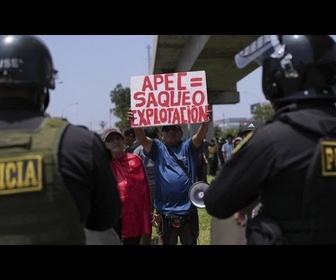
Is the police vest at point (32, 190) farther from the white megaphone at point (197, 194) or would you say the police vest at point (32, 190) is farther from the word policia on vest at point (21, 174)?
the white megaphone at point (197, 194)

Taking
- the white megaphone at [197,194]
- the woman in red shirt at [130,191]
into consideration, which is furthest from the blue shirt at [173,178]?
the white megaphone at [197,194]

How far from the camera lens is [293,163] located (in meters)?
1.85

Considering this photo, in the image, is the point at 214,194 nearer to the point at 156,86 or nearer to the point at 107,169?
the point at 107,169

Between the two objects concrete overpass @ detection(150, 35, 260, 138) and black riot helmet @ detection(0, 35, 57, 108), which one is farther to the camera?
concrete overpass @ detection(150, 35, 260, 138)

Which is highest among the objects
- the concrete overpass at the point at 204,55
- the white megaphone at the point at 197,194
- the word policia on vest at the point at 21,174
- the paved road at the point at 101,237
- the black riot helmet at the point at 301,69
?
the concrete overpass at the point at 204,55

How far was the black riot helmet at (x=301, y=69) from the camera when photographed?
2002 millimetres

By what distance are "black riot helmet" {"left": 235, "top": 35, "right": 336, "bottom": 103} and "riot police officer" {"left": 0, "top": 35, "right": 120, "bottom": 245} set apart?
85cm

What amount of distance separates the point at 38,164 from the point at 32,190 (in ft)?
0.37

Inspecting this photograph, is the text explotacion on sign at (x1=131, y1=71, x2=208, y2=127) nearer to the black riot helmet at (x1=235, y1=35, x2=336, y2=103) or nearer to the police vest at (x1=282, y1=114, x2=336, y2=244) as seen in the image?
the black riot helmet at (x1=235, y1=35, x2=336, y2=103)

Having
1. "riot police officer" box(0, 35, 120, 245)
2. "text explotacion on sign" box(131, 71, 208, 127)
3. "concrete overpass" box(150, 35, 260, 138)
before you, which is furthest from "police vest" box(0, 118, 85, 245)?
"concrete overpass" box(150, 35, 260, 138)

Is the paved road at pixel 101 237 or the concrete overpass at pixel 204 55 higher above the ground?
the concrete overpass at pixel 204 55

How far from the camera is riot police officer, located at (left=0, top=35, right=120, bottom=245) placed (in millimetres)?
1868

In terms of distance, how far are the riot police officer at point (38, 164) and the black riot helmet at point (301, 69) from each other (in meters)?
0.85
